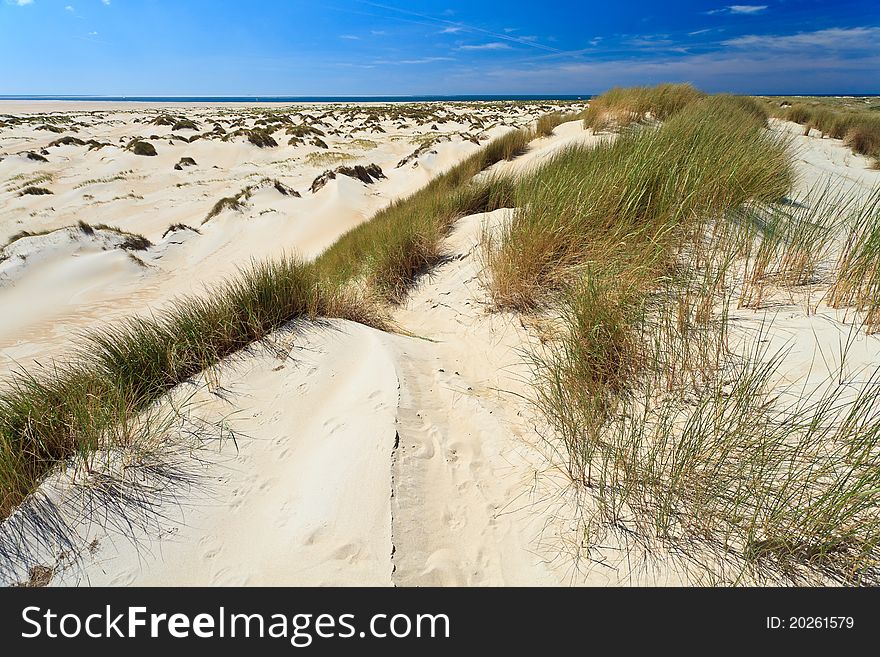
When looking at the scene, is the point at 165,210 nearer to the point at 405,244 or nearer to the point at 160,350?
the point at 405,244

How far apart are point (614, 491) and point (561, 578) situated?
0.45 metres

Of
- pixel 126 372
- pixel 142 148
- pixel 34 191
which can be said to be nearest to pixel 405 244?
pixel 126 372

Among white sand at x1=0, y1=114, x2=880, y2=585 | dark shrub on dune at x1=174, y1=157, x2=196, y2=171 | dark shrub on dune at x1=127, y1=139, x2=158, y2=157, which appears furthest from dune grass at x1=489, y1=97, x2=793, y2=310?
dark shrub on dune at x1=127, y1=139, x2=158, y2=157

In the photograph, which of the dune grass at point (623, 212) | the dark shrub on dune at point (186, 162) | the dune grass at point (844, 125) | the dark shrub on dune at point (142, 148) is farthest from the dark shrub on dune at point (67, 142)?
the dune grass at point (844, 125)

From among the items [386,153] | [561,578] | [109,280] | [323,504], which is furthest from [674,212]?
[386,153]

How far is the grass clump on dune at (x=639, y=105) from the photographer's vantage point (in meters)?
10.2

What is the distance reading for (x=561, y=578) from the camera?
62.2 inches

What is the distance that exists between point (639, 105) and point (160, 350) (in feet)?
40.6

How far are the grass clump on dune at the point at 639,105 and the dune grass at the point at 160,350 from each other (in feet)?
25.4

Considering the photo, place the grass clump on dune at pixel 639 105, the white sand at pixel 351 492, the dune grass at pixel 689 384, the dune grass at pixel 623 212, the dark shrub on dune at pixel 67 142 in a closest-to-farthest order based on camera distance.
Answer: the dune grass at pixel 689 384
the white sand at pixel 351 492
the dune grass at pixel 623 212
the grass clump on dune at pixel 639 105
the dark shrub on dune at pixel 67 142

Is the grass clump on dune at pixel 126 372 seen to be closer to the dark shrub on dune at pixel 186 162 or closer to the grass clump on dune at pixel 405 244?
the grass clump on dune at pixel 405 244

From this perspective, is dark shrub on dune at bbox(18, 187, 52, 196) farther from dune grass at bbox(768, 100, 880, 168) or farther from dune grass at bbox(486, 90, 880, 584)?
dune grass at bbox(768, 100, 880, 168)

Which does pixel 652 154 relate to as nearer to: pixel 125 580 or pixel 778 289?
pixel 778 289

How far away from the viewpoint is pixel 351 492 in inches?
78.7
